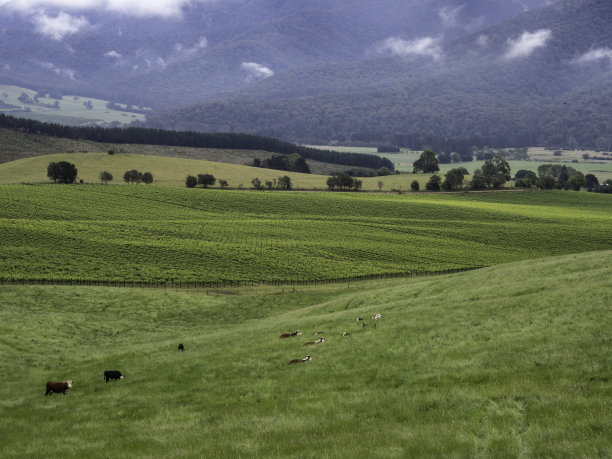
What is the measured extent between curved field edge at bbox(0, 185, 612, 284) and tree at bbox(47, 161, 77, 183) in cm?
1967

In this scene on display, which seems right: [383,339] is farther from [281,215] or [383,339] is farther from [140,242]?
[281,215]

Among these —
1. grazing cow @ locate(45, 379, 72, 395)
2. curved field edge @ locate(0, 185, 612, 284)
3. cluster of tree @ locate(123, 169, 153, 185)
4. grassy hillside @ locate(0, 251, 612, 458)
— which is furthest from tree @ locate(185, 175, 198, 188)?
grazing cow @ locate(45, 379, 72, 395)

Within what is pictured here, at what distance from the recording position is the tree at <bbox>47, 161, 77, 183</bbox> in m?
178

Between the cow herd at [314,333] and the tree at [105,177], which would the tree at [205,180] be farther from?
the cow herd at [314,333]

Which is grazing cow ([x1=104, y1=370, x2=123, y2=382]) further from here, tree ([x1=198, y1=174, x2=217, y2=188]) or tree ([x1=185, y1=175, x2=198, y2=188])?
tree ([x1=198, y1=174, x2=217, y2=188])

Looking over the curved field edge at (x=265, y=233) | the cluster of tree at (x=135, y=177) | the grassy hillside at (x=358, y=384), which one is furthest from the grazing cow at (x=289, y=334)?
the cluster of tree at (x=135, y=177)

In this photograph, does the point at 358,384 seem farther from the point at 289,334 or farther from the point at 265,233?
the point at 265,233

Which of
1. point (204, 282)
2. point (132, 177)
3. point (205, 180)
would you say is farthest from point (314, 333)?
point (132, 177)

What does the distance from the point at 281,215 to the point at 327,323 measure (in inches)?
4164

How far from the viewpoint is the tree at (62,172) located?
178m

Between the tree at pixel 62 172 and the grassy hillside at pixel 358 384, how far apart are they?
140782 mm

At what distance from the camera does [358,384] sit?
25.5m

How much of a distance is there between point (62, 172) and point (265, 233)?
90.7 metres

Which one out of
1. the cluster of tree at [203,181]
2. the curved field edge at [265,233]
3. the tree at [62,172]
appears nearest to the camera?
the curved field edge at [265,233]
